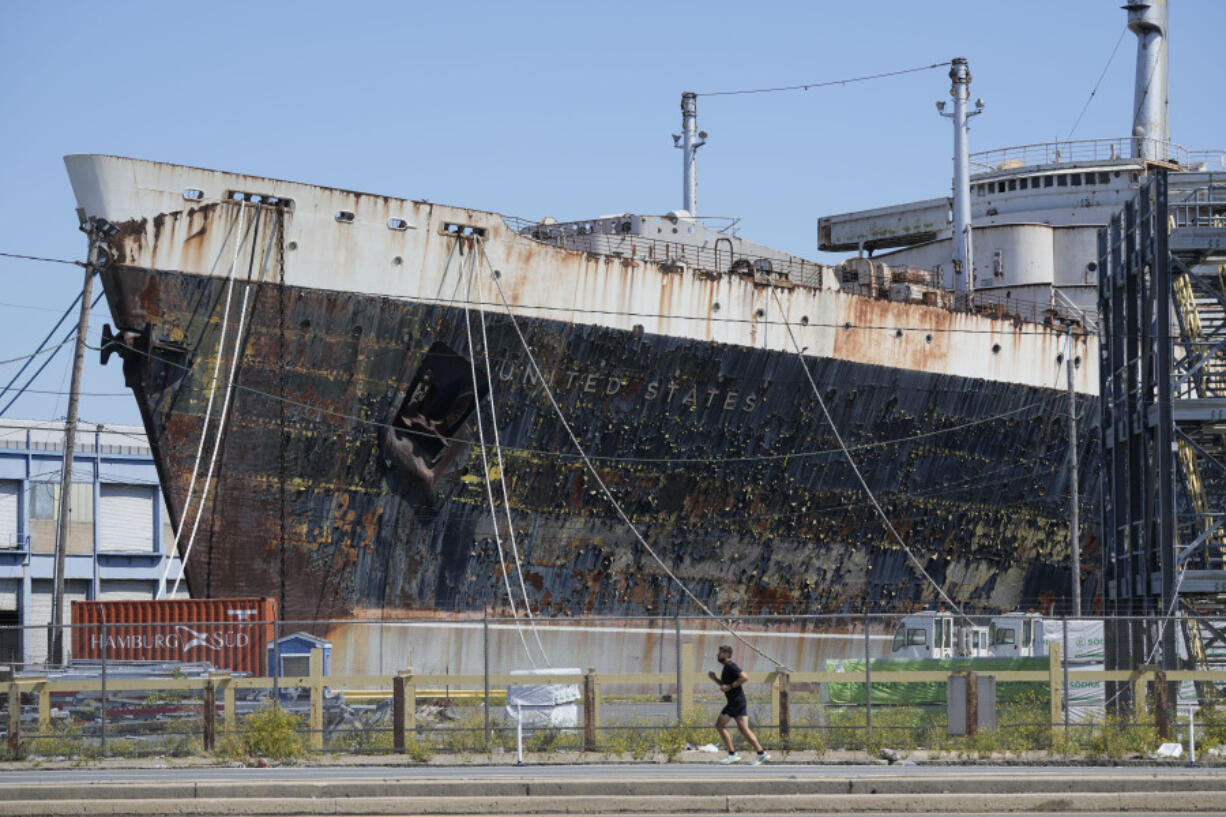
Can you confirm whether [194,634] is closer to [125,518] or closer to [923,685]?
[923,685]

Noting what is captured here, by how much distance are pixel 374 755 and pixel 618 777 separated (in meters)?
3.86

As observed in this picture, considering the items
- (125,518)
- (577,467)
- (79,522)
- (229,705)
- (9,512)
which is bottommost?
(229,705)

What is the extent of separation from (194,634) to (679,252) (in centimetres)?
1303

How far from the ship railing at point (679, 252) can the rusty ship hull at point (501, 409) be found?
76 centimetres

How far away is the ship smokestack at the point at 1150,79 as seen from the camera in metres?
43.3

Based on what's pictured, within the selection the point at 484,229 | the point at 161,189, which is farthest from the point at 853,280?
the point at 161,189

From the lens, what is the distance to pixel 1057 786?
13.3 metres

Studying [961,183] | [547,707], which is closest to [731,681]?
[547,707]

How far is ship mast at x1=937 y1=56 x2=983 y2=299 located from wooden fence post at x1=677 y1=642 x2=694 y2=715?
72.3 ft

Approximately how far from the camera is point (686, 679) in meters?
16.7

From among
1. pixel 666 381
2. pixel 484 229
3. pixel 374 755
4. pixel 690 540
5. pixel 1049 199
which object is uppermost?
pixel 1049 199

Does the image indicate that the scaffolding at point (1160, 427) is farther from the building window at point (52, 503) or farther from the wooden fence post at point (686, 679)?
the building window at point (52, 503)

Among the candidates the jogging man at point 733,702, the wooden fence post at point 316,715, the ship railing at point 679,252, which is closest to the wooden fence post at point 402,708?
the wooden fence post at point 316,715

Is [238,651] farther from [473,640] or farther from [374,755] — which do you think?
[374,755]
